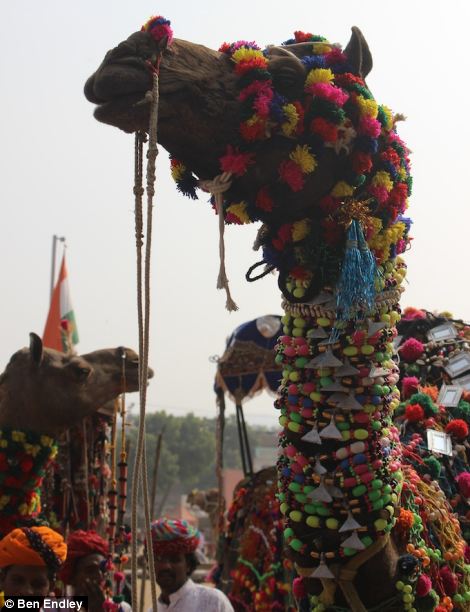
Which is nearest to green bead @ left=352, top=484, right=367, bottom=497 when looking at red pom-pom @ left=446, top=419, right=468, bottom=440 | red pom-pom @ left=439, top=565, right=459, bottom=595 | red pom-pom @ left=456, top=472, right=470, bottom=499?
red pom-pom @ left=439, top=565, right=459, bottom=595

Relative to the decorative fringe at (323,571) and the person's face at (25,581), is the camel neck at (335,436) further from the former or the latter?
the person's face at (25,581)

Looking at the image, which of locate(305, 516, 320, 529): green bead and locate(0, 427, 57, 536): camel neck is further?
locate(0, 427, 57, 536): camel neck

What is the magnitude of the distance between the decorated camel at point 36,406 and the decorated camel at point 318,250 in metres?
2.26

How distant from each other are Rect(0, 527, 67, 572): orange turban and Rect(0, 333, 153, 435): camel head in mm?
1397

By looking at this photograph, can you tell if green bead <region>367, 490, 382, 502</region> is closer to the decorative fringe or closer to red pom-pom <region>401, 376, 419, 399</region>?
the decorative fringe

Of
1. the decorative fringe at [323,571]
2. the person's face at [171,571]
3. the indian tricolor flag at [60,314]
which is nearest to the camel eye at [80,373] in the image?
the person's face at [171,571]

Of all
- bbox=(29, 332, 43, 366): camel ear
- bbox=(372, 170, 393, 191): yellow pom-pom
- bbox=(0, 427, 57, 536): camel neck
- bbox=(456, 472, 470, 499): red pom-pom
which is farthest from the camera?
bbox=(29, 332, 43, 366): camel ear

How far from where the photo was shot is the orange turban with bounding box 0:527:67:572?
13.9 ft

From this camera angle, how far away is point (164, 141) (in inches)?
125

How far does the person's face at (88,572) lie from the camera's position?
477 centimetres

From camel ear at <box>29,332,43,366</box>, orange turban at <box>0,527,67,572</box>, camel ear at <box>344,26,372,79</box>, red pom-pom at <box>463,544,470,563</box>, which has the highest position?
camel ear at <box>344,26,372,79</box>

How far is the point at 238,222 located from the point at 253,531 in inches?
160

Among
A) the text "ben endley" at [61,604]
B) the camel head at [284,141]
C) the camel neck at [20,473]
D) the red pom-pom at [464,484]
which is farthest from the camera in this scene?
the camel neck at [20,473]

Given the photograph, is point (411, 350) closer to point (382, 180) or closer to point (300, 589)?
point (382, 180)
